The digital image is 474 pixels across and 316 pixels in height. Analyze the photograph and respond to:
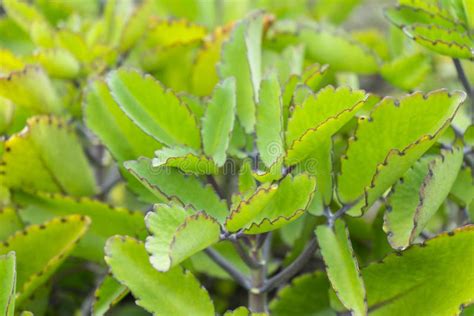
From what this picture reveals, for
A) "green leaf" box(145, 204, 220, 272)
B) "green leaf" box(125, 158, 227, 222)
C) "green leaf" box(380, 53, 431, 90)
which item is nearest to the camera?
"green leaf" box(145, 204, 220, 272)

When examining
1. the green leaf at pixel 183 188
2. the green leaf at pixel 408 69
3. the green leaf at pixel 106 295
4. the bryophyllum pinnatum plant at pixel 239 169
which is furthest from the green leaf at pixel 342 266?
the green leaf at pixel 408 69

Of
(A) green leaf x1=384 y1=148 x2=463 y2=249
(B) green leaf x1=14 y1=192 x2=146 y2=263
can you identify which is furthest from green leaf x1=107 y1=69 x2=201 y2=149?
(A) green leaf x1=384 y1=148 x2=463 y2=249

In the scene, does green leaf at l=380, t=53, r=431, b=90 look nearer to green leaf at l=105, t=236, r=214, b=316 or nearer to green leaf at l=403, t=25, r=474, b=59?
green leaf at l=403, t=25, r=474, b=59

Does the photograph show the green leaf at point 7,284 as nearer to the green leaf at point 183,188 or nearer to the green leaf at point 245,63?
the green leaf at point 183,188

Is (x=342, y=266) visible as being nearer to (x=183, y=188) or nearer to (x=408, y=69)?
(x=183, y=188)

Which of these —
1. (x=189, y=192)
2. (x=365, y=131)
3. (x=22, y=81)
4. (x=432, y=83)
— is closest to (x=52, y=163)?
(x=22, y=81)

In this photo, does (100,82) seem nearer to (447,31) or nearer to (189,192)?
(189,192)
